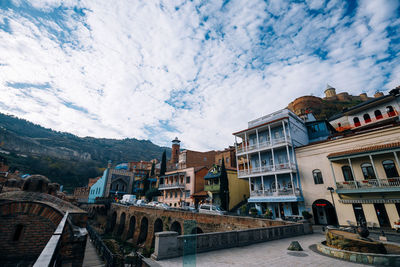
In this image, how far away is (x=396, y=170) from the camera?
16594 mm

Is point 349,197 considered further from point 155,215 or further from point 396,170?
point 155,215

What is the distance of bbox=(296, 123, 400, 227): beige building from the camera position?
1630 cm

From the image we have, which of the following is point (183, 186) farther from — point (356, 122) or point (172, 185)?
point (356, 122)

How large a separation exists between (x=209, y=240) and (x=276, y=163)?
63.9 ft

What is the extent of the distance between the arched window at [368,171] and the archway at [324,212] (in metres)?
4.52

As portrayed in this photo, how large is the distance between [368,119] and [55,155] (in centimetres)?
14202

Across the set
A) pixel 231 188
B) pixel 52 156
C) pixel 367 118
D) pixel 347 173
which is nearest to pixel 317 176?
pixel 347 173

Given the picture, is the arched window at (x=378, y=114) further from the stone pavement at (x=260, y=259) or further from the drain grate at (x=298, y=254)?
the drain grate at (x=298, y=254)

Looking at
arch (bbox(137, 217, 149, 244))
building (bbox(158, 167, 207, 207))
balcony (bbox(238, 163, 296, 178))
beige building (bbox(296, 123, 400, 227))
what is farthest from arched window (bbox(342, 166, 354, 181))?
arch (bbox(137, 217, 149, 244))

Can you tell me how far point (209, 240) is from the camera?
837 cm

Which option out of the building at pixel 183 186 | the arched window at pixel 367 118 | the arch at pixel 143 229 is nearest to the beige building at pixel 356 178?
the arched window at pixel 367 118

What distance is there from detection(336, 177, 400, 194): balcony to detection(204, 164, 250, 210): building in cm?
1511

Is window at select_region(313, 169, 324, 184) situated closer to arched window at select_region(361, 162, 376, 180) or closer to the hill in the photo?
arched window at select_region(361, 162, 376, 180)

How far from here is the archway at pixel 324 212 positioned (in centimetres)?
1977
